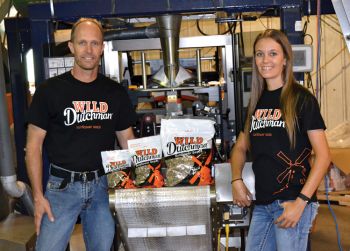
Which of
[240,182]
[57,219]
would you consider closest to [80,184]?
[57,219]

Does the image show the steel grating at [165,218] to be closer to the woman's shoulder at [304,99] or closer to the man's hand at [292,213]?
the man's hand at [292,213]

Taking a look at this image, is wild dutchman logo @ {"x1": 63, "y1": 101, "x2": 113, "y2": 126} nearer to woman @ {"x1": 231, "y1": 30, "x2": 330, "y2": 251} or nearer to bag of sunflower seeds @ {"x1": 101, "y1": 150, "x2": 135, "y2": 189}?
bag of sunflower seeds @ {"x1": 101, "y1": 150, "x2": 135, "y2": 189}

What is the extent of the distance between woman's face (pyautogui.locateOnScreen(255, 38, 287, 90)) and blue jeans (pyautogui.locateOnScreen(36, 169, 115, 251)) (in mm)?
829

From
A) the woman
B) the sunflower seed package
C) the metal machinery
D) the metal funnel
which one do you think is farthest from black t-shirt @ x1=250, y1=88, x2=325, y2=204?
the metal funnel

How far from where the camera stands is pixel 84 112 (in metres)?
2.12

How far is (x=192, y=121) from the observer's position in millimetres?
2184

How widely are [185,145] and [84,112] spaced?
0.45 meters

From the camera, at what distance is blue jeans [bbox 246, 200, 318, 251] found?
186 centimetres

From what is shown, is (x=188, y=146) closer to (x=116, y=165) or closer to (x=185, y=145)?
(x=185, y=145)

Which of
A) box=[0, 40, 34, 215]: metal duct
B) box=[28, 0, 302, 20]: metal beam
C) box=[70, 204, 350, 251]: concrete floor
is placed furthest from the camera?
box=[70, 204, 350, 251]: concrete floor

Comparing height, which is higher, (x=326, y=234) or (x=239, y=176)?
(x=239, y=176)

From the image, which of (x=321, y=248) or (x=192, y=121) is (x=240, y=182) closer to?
(x=192, y=121)

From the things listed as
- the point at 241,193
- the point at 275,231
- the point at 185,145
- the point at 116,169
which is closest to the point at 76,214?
the point at 116,169

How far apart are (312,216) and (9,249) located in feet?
5.96
